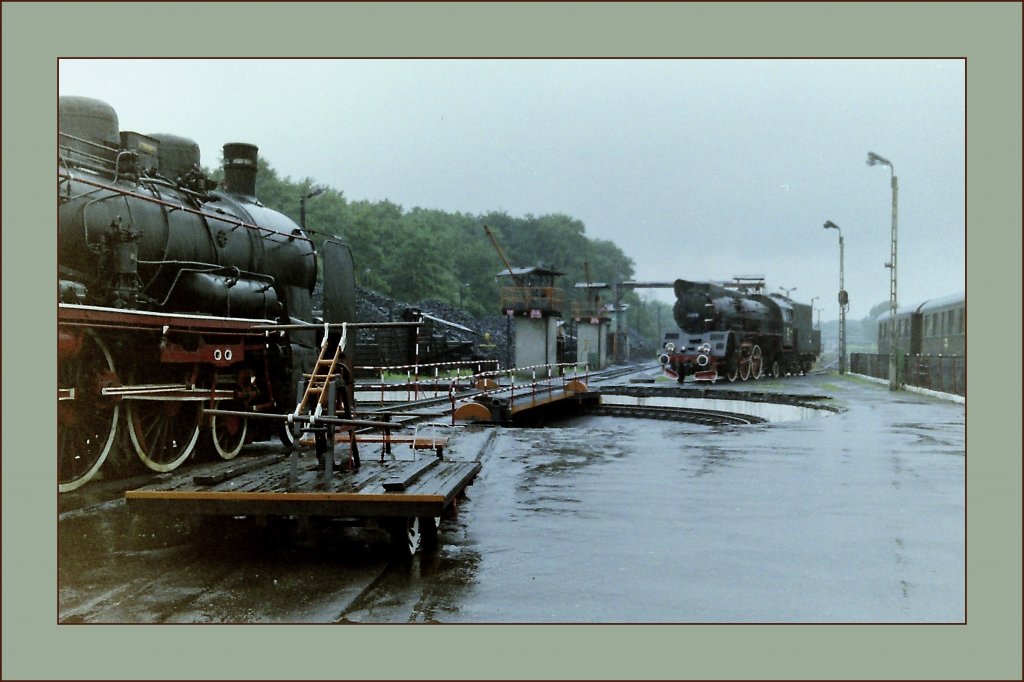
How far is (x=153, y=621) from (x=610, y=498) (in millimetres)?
4373

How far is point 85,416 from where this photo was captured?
755 centimetres

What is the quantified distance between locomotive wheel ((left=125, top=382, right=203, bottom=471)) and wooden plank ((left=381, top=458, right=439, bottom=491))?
2.98 m

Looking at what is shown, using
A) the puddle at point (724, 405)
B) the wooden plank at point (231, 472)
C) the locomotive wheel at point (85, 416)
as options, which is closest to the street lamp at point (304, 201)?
the locomotive wheel at point (85, 416)

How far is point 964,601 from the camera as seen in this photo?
4.89 m

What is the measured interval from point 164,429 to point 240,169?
3582mm

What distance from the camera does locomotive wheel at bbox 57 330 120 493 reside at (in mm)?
7262

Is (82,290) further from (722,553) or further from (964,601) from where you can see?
(964,601)

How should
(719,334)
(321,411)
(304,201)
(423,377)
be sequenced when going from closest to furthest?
(321,411) → (304,201) → (423,377) → (719,334)

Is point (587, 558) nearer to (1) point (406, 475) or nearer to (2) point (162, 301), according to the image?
(1) point (406, 475)

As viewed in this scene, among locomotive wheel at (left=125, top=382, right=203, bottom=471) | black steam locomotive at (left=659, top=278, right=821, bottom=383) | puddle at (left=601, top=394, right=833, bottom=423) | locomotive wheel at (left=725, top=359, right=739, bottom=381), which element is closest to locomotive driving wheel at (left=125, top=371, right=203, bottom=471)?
locomotive wheel at (left=125, top=382, right=203, bottom=471)

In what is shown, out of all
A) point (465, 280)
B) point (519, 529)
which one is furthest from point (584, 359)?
point (519, 529)

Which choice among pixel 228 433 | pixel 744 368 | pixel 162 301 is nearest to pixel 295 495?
pixel 162 301

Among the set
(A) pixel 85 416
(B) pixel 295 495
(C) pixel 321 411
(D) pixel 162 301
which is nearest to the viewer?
(B) pixel 295 495

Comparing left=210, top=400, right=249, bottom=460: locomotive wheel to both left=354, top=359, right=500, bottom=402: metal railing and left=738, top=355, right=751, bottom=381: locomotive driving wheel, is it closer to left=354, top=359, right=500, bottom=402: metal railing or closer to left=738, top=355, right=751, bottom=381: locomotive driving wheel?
left=354, top=359, right=500, bottom=402: metal railing
